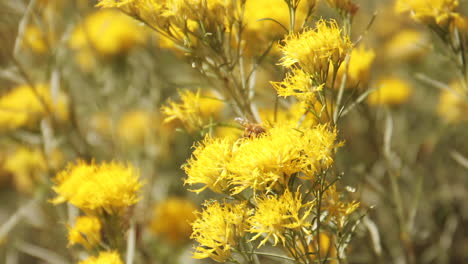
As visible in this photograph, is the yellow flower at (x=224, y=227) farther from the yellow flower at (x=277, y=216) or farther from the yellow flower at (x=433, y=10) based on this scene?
the yellow flower at (x=433, y=10)

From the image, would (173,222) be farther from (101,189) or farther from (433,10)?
(433,10)

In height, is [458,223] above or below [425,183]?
below

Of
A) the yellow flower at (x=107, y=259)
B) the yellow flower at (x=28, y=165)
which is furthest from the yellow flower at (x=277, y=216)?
the yellow flower at (x=28, y=165)

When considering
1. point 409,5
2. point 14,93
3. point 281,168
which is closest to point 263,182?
point 281,168

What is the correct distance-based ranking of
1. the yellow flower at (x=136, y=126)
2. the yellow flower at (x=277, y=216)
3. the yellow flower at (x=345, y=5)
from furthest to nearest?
the yellow flower at (x=136, y=126) → the yellow flower at (x=345, y=5) → the yellow flower at (x=277, y=216)

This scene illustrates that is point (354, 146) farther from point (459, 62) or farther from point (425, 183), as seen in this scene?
point (459, 62)

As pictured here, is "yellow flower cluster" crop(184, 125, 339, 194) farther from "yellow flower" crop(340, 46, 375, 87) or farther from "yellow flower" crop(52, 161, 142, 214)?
"yellow flower" crop(340, 46, 375, 87)
